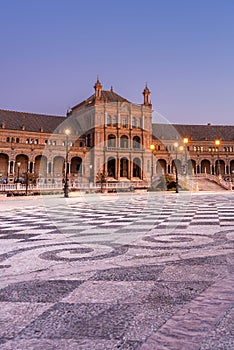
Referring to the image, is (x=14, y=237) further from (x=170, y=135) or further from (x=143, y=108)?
(x=170, y=135)

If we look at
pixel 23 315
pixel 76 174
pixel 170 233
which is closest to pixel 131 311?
pixel 23 315

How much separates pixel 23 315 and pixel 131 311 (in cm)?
88

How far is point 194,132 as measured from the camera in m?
84.6

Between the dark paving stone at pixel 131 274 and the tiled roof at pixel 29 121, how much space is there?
6545 cm

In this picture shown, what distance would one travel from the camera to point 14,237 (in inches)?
247

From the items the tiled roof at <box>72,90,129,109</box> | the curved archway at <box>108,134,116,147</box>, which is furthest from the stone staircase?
the tiled roof at <box>72,90,129,109</box>

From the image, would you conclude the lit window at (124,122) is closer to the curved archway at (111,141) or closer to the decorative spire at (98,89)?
the curved archway at (111,141)

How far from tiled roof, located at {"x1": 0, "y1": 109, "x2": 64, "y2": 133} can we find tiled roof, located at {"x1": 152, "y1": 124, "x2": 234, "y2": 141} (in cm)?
2731

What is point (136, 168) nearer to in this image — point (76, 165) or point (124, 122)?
point (124, 122)

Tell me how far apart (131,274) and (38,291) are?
1.11 metres

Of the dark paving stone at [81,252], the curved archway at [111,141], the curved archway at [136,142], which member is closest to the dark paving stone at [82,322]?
the dark paving stone at [81,252]

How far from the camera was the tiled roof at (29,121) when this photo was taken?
216ft

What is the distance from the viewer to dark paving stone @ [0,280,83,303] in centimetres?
274

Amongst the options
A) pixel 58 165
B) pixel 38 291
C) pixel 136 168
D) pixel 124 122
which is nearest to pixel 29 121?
pixel 58 165
